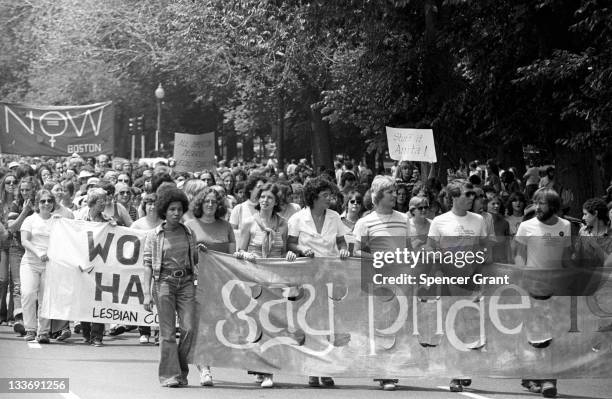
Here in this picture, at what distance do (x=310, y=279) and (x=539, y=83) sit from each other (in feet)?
31.9

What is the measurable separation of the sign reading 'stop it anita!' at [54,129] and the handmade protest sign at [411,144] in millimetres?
5528

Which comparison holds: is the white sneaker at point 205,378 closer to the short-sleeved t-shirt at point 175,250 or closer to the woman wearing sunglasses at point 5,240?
the short-sleeved t-shirt at point 175,250

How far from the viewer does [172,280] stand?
11461 millimetres

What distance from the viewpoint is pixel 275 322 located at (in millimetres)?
11695

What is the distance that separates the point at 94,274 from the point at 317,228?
130 inches

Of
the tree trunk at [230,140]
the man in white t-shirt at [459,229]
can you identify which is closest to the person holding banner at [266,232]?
the man in white t-shirt at [459,229]

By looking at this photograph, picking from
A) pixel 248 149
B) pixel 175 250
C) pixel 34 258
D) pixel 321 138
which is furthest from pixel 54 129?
pixel 248 149

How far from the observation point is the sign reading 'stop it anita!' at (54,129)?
2433 centimetres

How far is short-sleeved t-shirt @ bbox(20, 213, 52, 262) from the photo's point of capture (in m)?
14.8

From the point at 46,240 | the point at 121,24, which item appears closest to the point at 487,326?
the point at 46,240

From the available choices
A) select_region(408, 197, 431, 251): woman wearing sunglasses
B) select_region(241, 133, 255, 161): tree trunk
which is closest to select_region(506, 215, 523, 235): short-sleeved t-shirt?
select_region(408, 197, 431, 251): woman wearing sunglasses

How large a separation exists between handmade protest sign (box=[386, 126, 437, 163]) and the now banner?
31.8 feet

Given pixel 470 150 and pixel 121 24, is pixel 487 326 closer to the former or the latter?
pixel 470 150

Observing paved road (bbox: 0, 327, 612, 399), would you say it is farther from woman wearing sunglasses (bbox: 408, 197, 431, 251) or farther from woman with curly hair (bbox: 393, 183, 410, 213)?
woman with curly hair (bbox: 393, 183, 410, 213)
